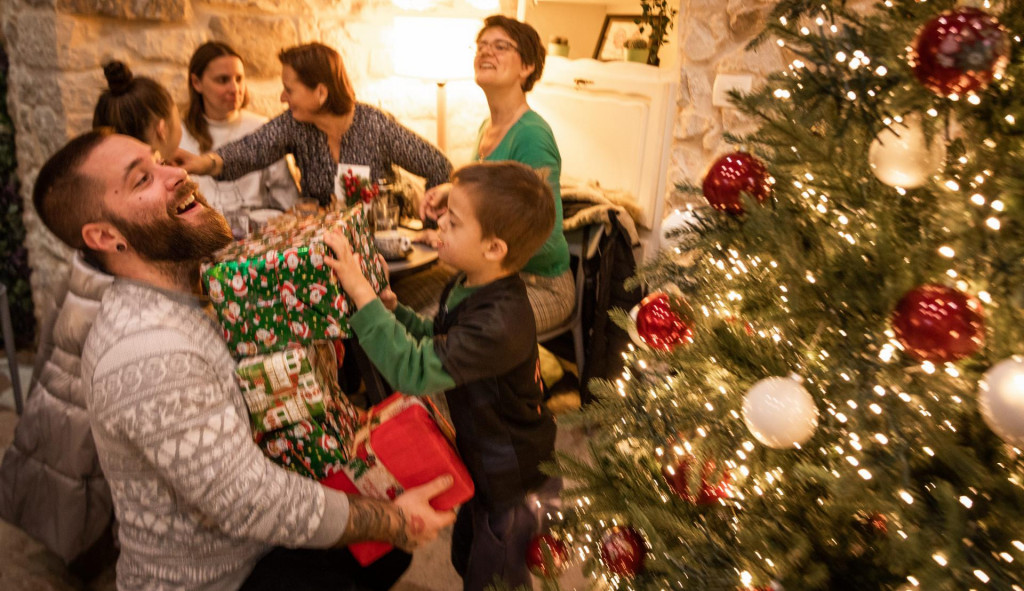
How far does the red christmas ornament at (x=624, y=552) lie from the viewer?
111cm

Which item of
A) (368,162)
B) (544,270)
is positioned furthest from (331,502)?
(368,162)

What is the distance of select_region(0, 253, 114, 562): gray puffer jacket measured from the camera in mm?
1860

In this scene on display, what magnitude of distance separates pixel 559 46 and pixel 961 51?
3.07 m

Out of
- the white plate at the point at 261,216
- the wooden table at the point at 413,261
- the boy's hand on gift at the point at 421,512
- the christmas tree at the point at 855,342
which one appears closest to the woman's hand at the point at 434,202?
the wooden table at the point at 413,261

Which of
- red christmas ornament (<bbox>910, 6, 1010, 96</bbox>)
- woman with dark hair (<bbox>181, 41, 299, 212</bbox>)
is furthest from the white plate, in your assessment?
red christmas ornament (<bbox>910, 6, 1010, 96</bbox>)

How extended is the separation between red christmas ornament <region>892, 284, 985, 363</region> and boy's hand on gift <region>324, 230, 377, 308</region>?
90 centimetres

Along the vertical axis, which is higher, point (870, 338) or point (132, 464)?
point (870, 338)

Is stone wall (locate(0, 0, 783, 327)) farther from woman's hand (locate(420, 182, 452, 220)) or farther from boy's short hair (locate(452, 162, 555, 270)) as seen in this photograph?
boy's short hair (locate(452, 162, 555, 270))

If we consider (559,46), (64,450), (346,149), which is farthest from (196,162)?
(559,46)

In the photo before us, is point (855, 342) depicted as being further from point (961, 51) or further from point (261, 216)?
point (261, 216)

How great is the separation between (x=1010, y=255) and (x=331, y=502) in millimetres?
1095

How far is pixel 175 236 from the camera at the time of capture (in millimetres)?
1258

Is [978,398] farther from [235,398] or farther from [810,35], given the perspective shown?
[235,398]

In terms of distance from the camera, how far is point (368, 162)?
2.71 metres
